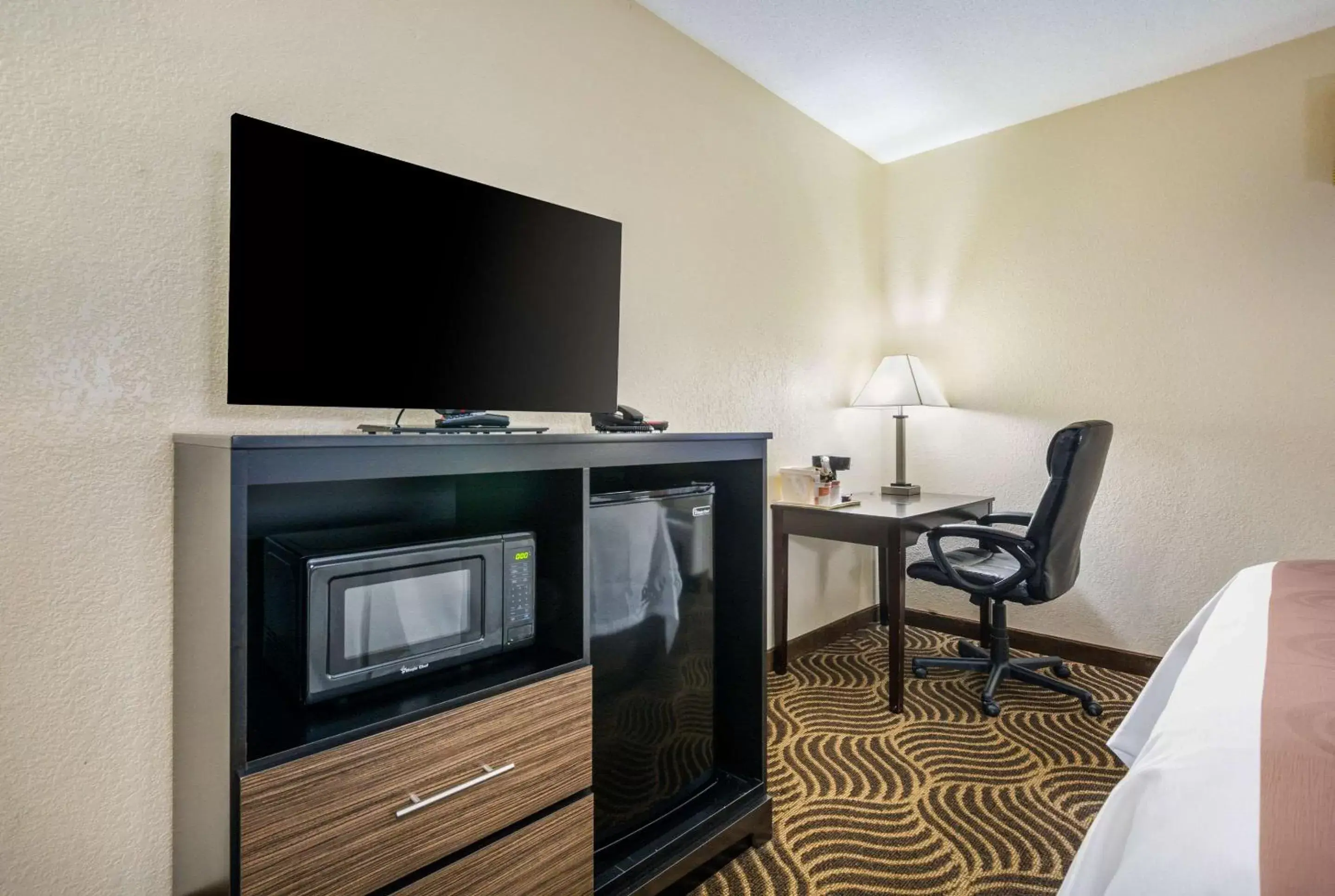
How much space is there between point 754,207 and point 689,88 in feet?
1.70

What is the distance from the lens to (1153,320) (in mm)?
2738

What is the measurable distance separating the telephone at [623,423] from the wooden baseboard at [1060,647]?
1.50 meters

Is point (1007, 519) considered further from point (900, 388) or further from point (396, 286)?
point (396, 286)

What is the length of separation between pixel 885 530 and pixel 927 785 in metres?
0.86

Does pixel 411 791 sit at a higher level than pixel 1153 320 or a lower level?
lower

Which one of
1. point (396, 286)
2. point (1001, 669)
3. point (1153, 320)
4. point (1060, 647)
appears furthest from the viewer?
point (1060, 647)

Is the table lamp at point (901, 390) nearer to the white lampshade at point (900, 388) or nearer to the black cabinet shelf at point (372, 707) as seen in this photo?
the white lampshade at point (900, 388)

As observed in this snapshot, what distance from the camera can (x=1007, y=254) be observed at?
3.10 meters

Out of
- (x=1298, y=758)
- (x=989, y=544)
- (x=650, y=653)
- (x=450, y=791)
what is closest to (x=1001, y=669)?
(x=989, y=544)

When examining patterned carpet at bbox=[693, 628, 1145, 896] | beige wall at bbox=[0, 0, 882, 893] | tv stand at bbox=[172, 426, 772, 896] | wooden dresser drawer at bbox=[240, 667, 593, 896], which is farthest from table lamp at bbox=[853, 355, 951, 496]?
wooden dresser drawer at bbox=[240, 667, 593, 896]

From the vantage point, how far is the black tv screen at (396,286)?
1.22 m

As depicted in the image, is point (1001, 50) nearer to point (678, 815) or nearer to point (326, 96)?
point (326, 96)

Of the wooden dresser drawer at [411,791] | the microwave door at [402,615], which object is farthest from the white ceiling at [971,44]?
the wooden dresser drawer at [411,791]

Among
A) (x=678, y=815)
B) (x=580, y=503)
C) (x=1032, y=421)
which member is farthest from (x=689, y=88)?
(x=678, y=815)
